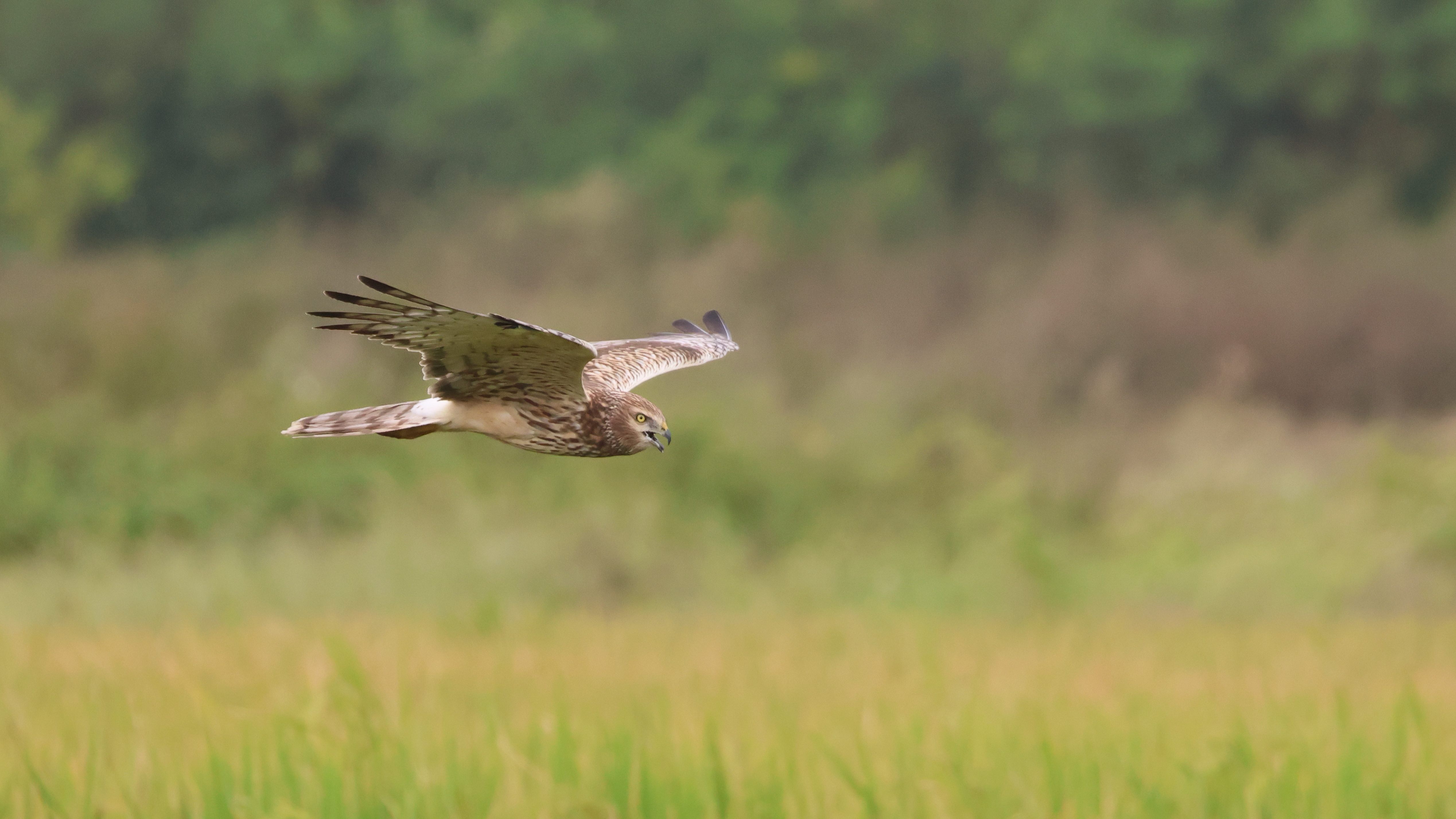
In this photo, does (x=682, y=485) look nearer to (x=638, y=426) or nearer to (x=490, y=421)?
(x=638, y=426)

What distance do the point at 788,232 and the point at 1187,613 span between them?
1064 centimetres

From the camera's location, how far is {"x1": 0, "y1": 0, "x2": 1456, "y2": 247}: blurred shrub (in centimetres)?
2073

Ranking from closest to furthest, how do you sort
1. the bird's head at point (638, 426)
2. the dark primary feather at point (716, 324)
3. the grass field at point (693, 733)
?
the bird's head at point (638, 426) → the grass field at point (693, 733) → the dark primary feather at point (716, 324)

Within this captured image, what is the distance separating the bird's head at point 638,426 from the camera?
2.90 m

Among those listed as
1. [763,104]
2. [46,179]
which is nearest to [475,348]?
[46,179]

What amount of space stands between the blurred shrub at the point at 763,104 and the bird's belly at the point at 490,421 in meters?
17.4

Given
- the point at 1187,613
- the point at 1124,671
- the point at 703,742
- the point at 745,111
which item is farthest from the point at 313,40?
the point at 703,742

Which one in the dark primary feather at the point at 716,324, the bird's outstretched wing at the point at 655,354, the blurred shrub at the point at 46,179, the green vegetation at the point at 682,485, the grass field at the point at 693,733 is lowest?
the grass field at the point at 693,733

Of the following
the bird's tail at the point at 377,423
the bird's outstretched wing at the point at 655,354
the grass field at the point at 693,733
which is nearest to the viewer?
the bird's tail at the point at 377,423

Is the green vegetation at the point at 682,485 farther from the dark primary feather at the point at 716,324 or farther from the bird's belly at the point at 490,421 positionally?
the bird's belly at the point at 490,421

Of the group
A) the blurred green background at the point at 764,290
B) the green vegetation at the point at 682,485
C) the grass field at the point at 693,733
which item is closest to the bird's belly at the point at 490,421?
the grass field at the point at 693,733

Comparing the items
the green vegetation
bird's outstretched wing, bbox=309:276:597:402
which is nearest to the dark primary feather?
bird's outstretched wing, bbox=309:276:597:402

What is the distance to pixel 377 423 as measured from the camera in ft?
9.43

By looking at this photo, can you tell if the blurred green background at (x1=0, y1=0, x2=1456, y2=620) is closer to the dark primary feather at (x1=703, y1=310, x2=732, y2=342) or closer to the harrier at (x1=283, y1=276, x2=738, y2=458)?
the dark primary feather at (x1=703, y1=310, x2=732, y2=342)
